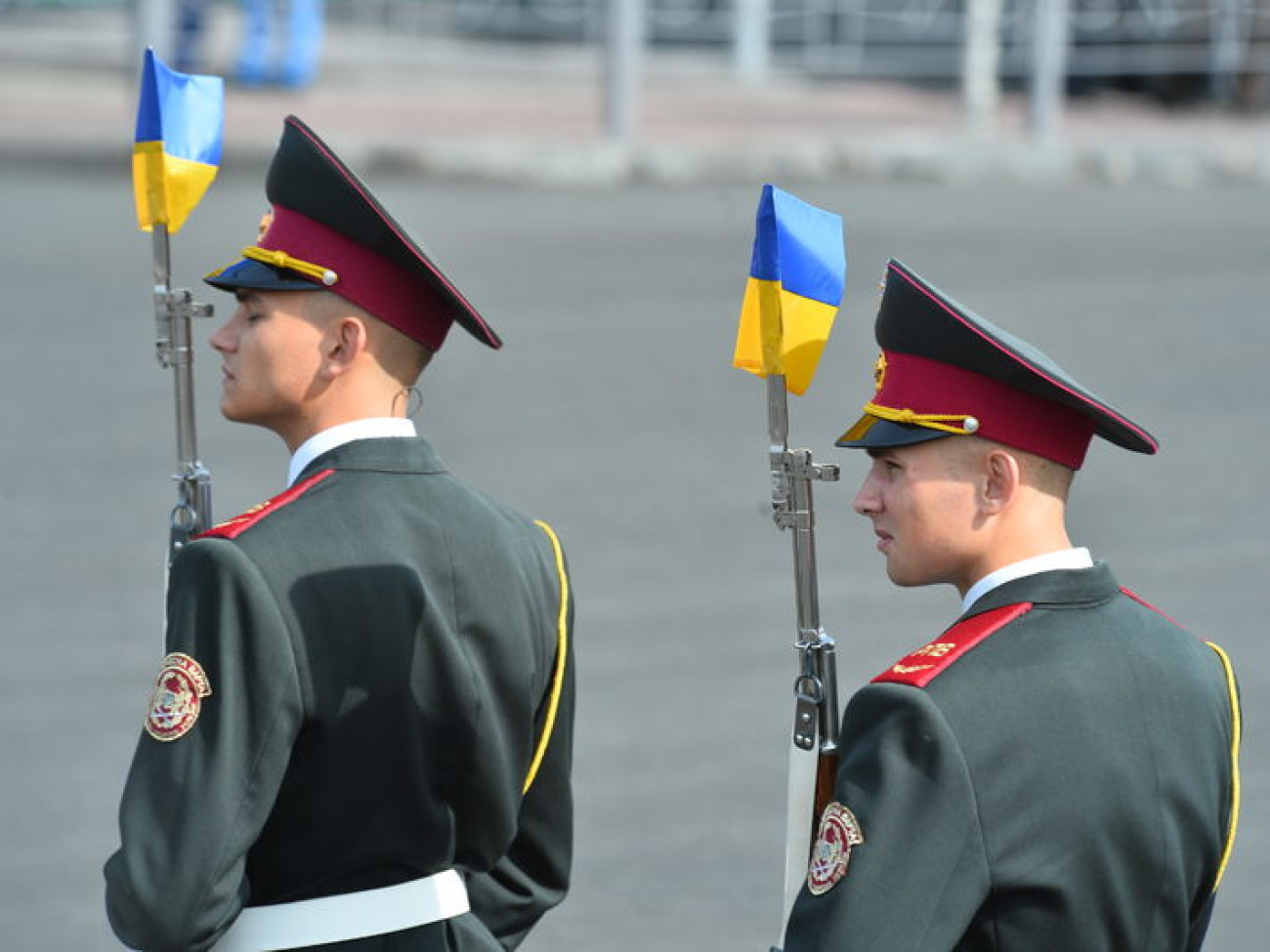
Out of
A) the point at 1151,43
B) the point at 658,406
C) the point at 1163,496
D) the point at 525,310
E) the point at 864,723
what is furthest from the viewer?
the point at 1151,43

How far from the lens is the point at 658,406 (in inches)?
365

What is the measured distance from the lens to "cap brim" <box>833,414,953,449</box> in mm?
2564

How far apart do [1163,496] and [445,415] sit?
9.24 feet

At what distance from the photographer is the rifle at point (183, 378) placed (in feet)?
11.0

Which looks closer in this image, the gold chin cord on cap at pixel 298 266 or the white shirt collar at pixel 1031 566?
the white shirt collar at pixel 1031 566

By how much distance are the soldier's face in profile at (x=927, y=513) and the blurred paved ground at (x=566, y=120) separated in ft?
33.2

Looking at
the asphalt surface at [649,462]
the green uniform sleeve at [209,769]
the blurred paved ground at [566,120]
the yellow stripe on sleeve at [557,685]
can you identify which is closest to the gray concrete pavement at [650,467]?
the asphalt surface at [649,462]

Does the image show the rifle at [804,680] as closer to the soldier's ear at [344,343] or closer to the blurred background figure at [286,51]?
the soldier's ear at [344,343]

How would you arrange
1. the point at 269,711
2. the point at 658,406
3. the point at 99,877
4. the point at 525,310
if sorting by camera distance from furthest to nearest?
the point at 525,310 < the point at 658,406 < the point at 99,877 < the point at 269,711

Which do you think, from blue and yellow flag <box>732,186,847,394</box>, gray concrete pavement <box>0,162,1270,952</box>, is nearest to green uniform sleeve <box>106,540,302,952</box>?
blue and yellow flag <box>732,186,847,394</box>

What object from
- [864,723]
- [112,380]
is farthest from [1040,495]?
[112,380]

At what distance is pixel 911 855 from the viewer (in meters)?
2.34

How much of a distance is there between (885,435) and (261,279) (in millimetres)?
919

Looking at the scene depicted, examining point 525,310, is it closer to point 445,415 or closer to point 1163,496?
point 445,415
